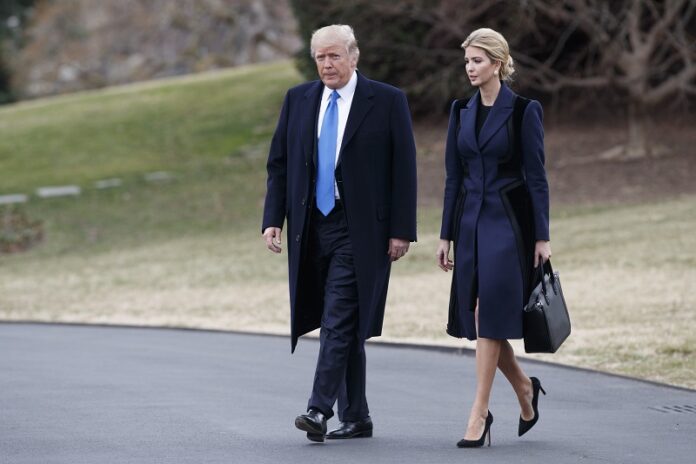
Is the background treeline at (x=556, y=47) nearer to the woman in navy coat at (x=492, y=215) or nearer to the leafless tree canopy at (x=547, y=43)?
the leafless tree canopy at (x=547, y=43)

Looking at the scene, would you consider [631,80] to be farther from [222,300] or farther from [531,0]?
[222,300]

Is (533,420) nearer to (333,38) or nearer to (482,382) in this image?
(482,382)

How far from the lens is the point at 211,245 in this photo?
25.0 metres

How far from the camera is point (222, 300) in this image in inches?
733

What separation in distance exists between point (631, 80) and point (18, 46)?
33047 millimetres

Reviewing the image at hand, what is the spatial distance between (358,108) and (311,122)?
0.24m

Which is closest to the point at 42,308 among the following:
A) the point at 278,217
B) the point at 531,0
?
the point at 278,217

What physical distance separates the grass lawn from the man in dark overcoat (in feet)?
11.4

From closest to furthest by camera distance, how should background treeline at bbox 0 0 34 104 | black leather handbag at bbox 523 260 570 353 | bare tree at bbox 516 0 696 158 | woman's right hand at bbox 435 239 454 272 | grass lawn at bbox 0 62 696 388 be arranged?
black leather handbag at bbox 523 260 570 353 → woman's right hand at bbox 435 239 454 272 → grass lawn at bbox 0 62 696 388 → bare tree at bbox 516 0 696 158 → background treeline at bbox 0 0 34 104

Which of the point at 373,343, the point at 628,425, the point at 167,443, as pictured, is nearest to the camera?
the point at 167,443

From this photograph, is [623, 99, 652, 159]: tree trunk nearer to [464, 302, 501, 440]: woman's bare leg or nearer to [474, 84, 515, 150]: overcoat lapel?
[474, 84, 515, 150]: overcoat lapel

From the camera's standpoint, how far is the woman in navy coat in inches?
292

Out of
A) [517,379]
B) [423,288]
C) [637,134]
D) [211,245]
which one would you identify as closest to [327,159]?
[517,379]

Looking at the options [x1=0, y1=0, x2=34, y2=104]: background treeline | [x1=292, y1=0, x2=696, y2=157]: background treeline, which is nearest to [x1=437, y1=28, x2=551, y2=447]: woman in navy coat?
[x1=292, y1=0, x2=696, y2=157]: background treeline
